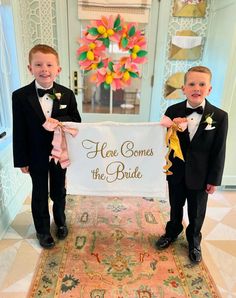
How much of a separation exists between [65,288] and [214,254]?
1.02 m

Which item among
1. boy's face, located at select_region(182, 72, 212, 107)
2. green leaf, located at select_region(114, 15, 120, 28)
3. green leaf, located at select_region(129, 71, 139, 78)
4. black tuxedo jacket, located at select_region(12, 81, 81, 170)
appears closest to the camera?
boy's face, located at select_region(182, 72, 212, 107)

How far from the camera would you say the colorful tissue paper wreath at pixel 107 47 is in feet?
7.88

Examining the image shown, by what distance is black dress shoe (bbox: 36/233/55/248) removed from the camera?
170 cm

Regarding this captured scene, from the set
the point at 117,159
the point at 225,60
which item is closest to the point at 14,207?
the point at 117,159

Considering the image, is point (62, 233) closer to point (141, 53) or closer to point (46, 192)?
point (46, 192)

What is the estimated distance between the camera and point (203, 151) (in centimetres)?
139

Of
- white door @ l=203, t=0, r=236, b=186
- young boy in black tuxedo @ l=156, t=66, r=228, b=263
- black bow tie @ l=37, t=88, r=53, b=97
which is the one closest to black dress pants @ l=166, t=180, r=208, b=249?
young boy in black tuxedo @ l=156, t=66, r=228, b=263

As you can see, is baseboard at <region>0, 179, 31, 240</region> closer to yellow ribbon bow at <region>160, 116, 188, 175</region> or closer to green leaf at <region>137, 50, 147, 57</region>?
yellow ribbon bow at <region>160, 116, 188, 175</region>

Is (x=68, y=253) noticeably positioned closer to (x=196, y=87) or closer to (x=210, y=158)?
(x=210, y=158)

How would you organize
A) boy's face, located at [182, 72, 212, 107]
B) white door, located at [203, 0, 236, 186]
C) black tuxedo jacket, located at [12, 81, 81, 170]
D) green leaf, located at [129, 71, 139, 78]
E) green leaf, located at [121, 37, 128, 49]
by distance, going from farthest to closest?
green leaf, located at [129, 71, 139, 78], green leaf, located at [121, 37, 128, 49], white door, located at [203, 0, 236, 186], black tuxedo jacket, located at [12, 81, 81, 170], boy's face, located at [182, 72, 212, 107]

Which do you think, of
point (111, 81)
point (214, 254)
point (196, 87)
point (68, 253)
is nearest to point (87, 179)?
point (68, 253)

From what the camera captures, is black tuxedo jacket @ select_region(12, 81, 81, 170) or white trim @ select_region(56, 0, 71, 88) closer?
black tuxedo jacket @ select_region(12, 81, 81, 170)

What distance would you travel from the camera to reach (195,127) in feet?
4.54

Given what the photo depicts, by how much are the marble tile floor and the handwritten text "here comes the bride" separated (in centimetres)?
74
